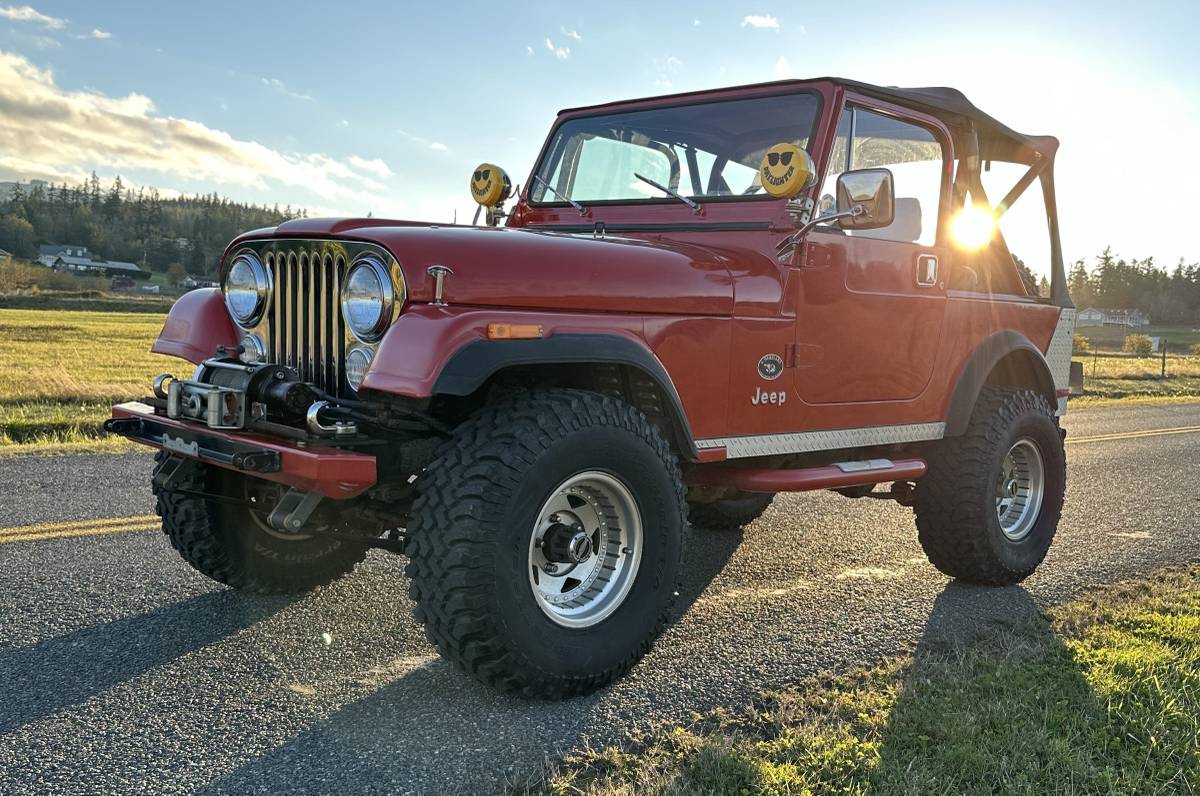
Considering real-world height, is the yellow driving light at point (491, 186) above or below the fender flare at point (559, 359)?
above

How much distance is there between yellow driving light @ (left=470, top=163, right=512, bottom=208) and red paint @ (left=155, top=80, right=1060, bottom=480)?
0.10 meters

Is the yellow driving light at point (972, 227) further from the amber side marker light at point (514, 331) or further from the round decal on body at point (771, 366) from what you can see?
the amber side marker light at point (514, 331)

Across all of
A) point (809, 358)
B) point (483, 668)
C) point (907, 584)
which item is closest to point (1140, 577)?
point (907, 584)

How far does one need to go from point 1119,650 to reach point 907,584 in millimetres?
1182

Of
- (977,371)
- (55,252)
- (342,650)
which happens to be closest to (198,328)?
(342,650)

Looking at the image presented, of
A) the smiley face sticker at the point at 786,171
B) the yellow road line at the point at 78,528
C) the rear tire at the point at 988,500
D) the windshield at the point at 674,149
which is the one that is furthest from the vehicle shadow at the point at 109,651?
the rear tire at the point at 988,500

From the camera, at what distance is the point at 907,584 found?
4879mm

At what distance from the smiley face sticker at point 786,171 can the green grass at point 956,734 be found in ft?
6.47

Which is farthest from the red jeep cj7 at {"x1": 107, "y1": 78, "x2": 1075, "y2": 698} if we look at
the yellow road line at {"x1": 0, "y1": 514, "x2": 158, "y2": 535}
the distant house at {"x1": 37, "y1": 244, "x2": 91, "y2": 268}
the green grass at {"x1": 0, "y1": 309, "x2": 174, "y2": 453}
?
the distant house at {"x1": 37, "y1": 244, "x2": 91, "y2": 268}

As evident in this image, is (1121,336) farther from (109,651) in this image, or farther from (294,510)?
(109,651)

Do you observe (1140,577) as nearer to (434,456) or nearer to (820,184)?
(820,184)

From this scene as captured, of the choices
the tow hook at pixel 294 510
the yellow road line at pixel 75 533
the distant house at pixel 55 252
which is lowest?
the yellow road line at pixel 75 533

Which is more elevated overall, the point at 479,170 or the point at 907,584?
the point at 479,170

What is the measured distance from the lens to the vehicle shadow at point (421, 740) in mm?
2627
